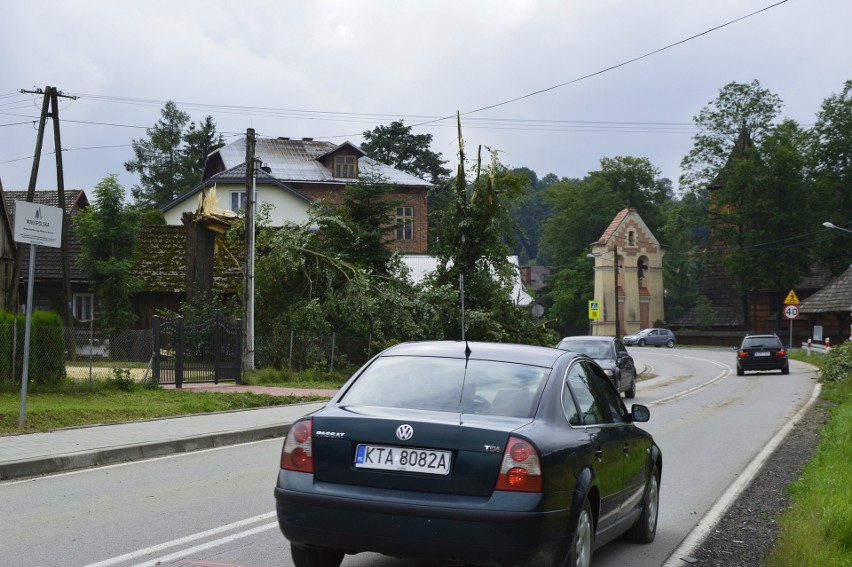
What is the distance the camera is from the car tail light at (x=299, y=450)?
5.88 meters

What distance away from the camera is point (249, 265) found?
2805 cm

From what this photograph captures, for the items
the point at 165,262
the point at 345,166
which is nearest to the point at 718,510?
the point at 165,262

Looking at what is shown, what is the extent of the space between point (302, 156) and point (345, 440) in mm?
71144

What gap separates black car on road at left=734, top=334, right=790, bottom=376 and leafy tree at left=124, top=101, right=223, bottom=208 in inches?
2553

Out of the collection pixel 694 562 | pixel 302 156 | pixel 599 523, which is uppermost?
pixel 302 156

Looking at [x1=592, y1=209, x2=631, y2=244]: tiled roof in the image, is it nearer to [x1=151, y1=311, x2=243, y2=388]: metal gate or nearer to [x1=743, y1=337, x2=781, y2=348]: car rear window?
[x1=743, y1=337, x2=781, y2=348]: car rear window

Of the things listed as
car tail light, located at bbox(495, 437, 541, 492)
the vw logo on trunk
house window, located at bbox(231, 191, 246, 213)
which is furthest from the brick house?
car tail light, located at bbox(495, 437, 541, 492)

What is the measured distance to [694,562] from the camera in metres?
7.49

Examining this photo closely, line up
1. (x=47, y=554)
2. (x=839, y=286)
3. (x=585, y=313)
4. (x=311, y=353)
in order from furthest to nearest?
(x=585, y=313) → (x=839, y=286) → (x=311, y=353) → (x=47, y=554)

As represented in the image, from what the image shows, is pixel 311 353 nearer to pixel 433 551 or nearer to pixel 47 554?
pixel 47 554

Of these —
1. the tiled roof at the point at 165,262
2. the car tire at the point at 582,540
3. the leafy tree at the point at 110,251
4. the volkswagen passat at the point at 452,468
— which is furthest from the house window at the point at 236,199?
the car tire at the point at 582,540

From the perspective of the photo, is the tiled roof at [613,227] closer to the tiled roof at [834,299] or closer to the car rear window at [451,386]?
the tiled roof at [834,299]

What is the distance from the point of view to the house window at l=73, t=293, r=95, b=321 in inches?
1855

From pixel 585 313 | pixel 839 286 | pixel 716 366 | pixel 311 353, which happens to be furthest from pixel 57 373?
pixel 585 313
